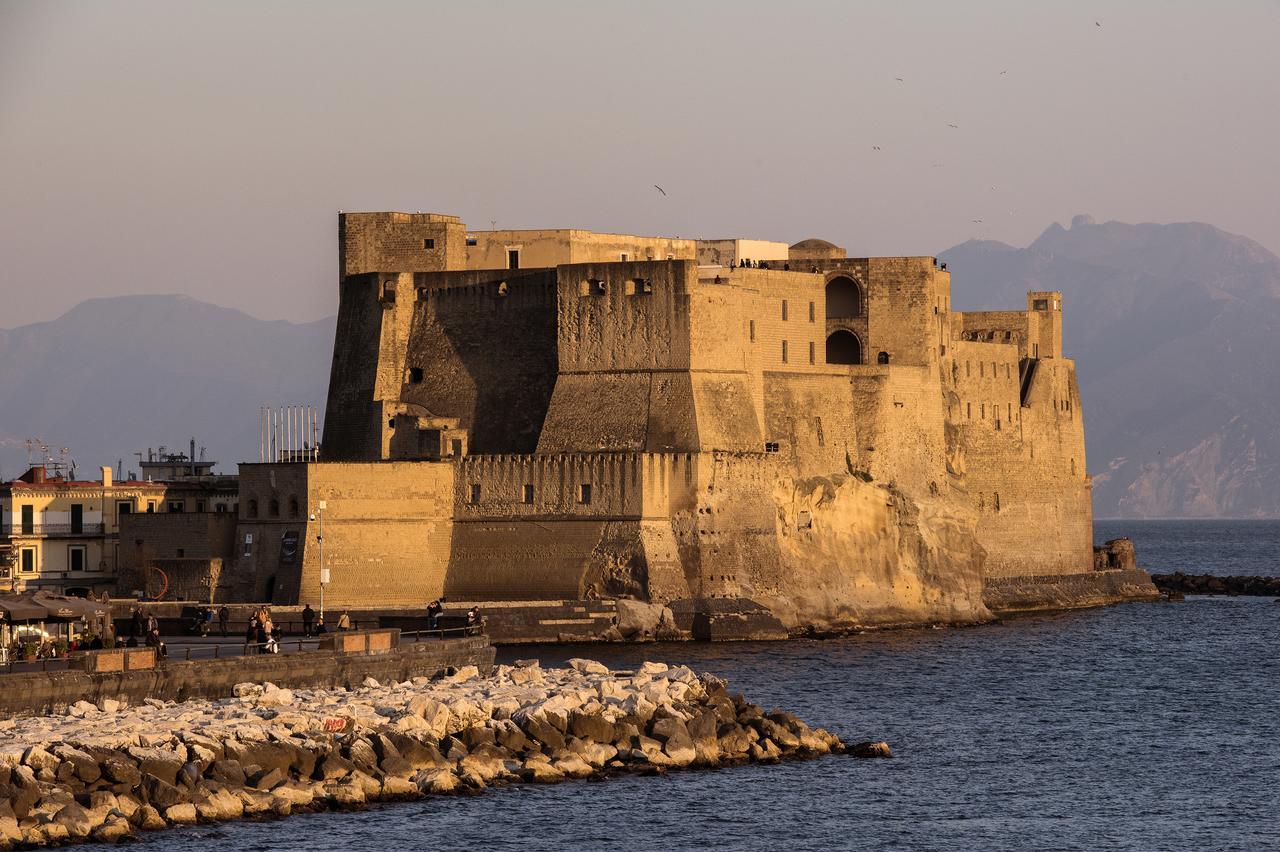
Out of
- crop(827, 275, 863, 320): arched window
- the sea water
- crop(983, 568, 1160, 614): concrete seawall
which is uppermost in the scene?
crop(827, 275, 863, 320): arched window

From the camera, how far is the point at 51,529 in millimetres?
66875

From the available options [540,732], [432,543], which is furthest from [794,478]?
[540,732]

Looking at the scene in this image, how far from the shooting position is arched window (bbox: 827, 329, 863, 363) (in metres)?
74.9

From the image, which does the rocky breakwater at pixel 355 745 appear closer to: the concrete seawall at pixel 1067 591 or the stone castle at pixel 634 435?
the stone castle at pixel 634 435

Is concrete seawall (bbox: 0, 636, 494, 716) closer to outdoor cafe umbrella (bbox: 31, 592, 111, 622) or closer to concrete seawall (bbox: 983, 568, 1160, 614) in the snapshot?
outdoor cafe umbrella (bbox: 31, 592, 111, 622)

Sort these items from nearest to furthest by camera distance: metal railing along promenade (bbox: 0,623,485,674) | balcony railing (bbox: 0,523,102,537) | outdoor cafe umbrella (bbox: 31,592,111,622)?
metal railing along promenade (bbox: 0,623,485,674), outdoor cafe umbrella (bbox: 31,592,111,622), balcony railing (bbox: 0,523,102,537)

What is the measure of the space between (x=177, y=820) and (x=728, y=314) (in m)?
34.6

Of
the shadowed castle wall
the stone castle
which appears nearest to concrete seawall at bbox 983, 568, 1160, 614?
the stone castle

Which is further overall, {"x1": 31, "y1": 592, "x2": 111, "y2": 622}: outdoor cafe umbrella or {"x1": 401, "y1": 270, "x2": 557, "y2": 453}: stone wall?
{"x1": 401, "y1": 270, "x2": 557, "y2": 453}: stone wall

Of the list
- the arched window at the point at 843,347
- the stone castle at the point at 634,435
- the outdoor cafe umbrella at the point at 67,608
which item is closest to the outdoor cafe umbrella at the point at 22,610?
the outdoor cafe umbrella at the point at 67,608

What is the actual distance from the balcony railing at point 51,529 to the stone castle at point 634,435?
4678mm

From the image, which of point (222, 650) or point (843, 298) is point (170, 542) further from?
point (843, 298)

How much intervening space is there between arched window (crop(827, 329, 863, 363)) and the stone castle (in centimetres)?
7

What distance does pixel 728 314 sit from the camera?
6769 cm
